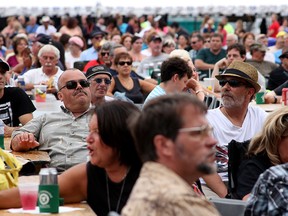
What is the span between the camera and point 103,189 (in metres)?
4.78

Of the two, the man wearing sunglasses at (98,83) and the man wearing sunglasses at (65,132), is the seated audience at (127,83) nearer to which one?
the man wearing sunglasses at (98,83)

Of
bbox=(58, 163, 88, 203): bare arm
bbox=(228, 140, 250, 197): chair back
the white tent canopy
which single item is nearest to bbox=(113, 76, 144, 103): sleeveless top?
bbox=(228, 140, 250, 197): chair back

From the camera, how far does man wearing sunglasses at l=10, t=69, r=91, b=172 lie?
7.28 meters

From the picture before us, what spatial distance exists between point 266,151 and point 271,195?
1270 millimetres

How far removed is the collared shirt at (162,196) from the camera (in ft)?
10.4

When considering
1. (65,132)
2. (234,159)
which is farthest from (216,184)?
(65,132)

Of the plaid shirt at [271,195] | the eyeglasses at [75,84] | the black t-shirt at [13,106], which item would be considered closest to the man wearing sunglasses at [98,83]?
the black t-shirt at [13,106]

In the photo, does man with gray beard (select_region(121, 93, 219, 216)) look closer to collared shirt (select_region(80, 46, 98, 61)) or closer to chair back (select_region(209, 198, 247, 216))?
chair back (select_region(209, 198, 247, 216))

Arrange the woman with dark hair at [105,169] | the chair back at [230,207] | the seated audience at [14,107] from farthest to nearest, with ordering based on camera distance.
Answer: the seated audience at [14,107] < the chair back at [230,207] < the woman with dark hair at [105,169]

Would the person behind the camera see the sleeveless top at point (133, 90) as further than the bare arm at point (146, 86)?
No

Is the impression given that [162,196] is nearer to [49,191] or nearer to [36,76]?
[49,191]

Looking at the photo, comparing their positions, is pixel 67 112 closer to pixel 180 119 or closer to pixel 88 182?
pixel 88 182

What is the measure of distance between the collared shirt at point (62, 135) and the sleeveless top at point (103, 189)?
90.9 inches

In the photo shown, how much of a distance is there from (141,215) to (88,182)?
167cm
